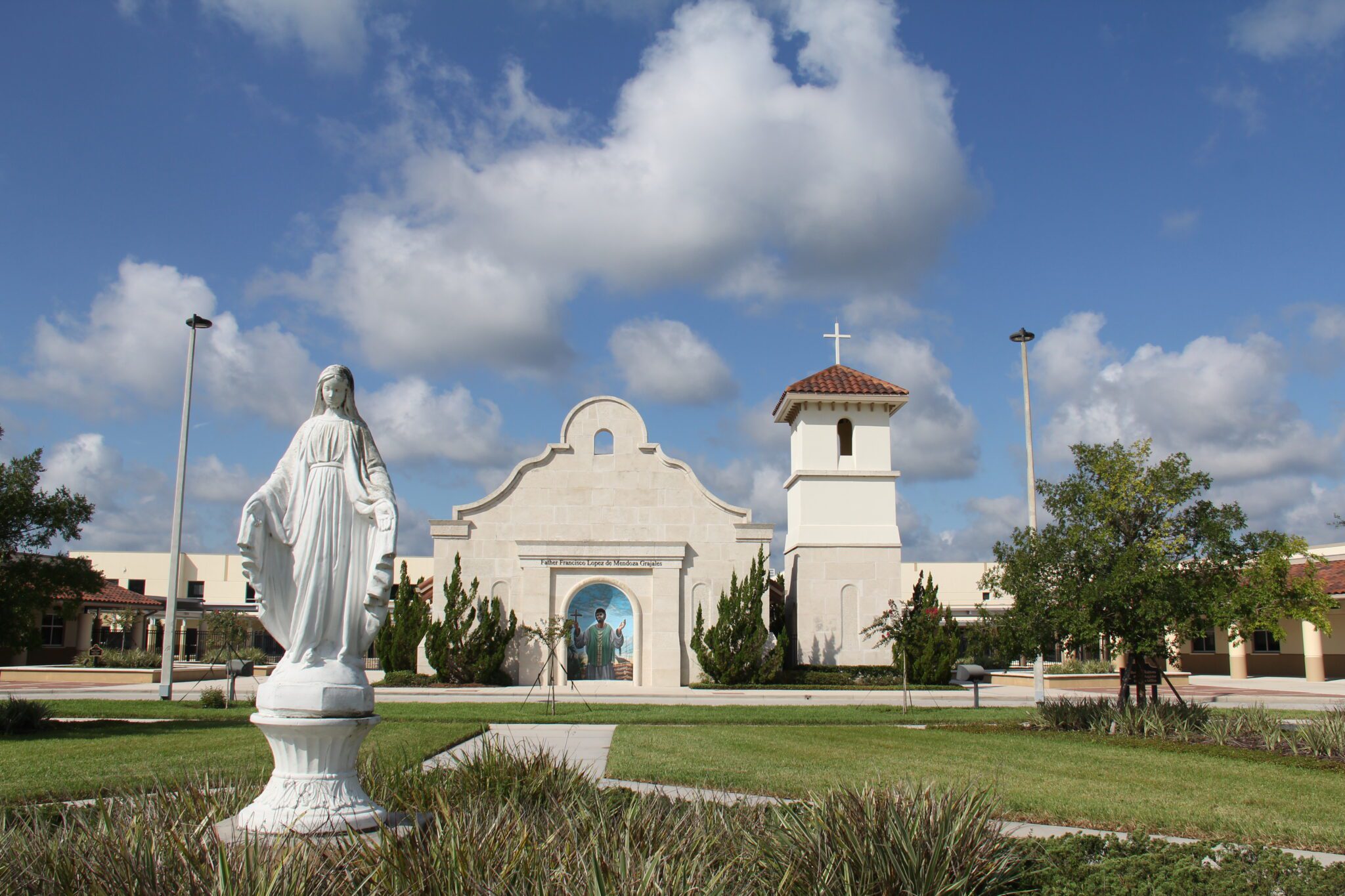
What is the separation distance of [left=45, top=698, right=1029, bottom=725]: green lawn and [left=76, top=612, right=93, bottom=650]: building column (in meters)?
27.6

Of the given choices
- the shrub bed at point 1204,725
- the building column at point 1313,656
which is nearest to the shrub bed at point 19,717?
the shrub bed at point 1204,725

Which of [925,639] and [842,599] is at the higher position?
[842,599]

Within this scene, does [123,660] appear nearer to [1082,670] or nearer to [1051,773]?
[1082,670]

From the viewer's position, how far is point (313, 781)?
249 inches

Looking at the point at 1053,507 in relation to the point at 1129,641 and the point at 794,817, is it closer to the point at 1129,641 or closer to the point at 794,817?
the point at 1129,641

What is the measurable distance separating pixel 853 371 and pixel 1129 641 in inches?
765

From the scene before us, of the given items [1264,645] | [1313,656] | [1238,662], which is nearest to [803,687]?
[1313,656]

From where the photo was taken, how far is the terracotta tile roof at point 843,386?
1325 inches

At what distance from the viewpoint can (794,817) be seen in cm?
619

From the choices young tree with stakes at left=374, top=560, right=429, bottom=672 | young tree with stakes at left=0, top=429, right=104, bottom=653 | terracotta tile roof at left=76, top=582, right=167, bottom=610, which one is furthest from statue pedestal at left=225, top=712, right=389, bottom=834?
terracotta tile roof at left=76, top=582, right=167, bottom=610

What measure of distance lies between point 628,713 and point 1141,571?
11.0 m

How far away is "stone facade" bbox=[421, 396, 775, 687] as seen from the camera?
30.5 m

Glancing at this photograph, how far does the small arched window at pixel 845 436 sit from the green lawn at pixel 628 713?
11988 millimetres

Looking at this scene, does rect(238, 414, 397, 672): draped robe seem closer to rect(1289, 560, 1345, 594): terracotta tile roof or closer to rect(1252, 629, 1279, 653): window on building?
rect(1289, 560, 1345, 594): terracotta tile roof
